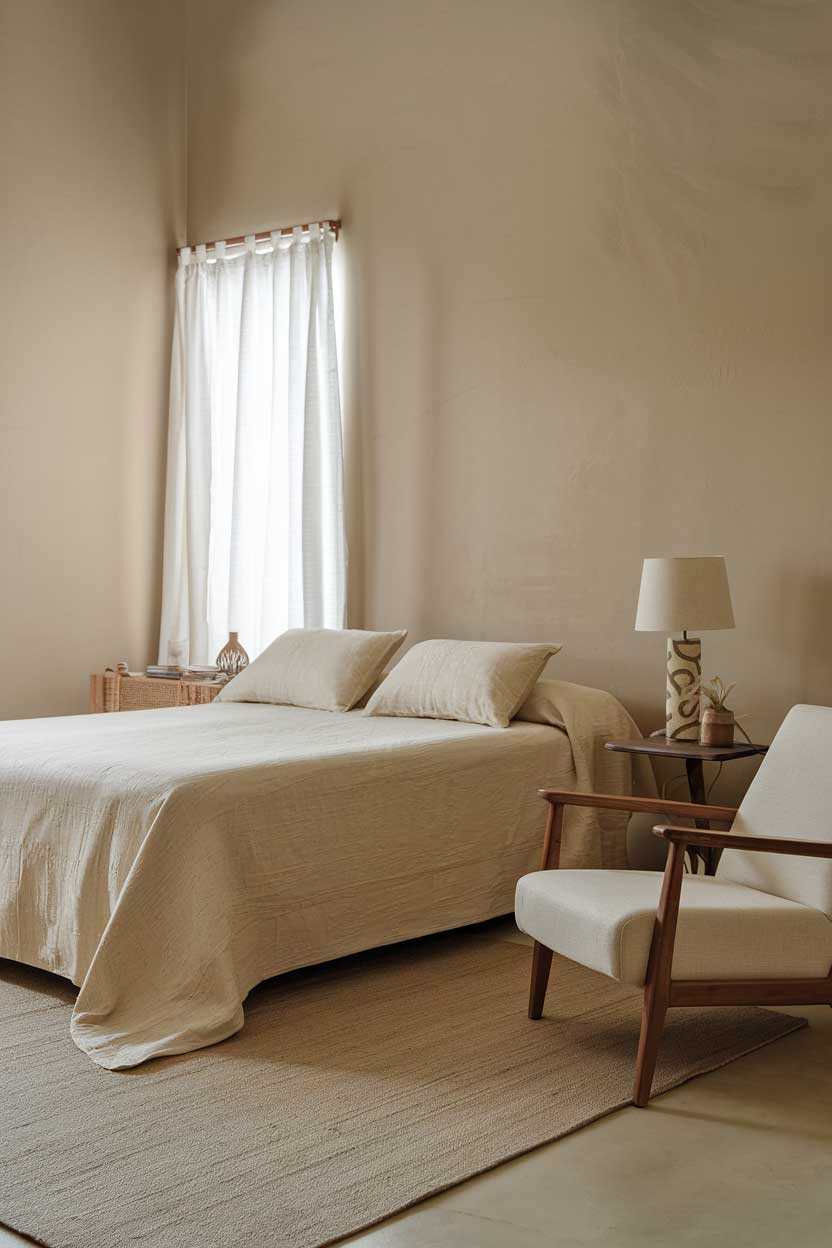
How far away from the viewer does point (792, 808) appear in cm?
324

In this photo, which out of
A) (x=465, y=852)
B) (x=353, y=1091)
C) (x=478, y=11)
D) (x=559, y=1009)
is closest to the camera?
(x=353, y=1091)

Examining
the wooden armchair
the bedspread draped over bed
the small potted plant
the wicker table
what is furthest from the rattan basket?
the wooden armchair

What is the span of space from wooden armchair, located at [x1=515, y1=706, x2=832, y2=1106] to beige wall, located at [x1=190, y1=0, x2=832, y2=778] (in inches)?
51.6

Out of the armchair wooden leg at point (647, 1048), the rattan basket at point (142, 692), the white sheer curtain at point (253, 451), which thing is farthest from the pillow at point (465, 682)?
the armchair wooden leg at point (647, 1048)

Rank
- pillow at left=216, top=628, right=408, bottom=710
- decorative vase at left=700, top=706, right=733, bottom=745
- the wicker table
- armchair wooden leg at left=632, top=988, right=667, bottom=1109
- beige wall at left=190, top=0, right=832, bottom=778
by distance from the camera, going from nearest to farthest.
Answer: armchair wooden leg at left=632, top=988, right=667, bottom=1109, decorative vase at left=700, top=706, right=733, bottom=745, beige wall at left=190, top=0, right=832, bottom=778, pillow at left=216, top=628, right=408, bottom=710, the wicker table

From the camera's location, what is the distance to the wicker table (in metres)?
5.47

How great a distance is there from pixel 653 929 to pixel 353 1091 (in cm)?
73

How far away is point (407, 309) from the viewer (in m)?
5.37

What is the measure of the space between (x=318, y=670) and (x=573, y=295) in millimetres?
1702

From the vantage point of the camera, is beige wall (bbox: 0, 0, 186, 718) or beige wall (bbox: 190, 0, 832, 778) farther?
beige wall (bbox: 0, 0, 186, 718)

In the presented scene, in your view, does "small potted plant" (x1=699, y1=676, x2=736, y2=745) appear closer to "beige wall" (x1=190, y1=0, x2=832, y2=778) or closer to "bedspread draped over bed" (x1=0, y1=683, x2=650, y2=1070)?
"beige wall" (x1=190, y1=0, x2=832, y2=778)

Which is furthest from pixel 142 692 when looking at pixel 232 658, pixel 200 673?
pixel 232 658

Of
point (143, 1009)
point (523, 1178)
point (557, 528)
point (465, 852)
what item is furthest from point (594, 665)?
point (523, 1178)

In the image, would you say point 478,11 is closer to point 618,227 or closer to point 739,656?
point 618,227
